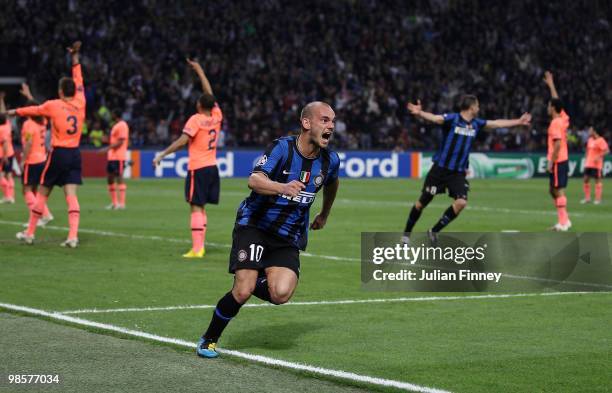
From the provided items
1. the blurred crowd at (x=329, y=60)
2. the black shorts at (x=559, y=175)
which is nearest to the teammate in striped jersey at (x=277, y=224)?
the black shorts at (x=559, y=175)

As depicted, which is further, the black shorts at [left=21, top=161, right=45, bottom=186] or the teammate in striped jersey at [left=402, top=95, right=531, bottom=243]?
the black shorts at [left=21, top=161, right=45, bottom=186]

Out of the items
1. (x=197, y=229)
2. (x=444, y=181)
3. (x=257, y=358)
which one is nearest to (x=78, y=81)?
(x=197, y=229)

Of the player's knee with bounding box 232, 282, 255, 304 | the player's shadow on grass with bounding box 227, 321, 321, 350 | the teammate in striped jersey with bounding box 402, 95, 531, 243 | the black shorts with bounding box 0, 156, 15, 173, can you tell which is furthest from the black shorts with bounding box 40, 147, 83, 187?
the black shorts with bounding box 0, 156, 15, 173

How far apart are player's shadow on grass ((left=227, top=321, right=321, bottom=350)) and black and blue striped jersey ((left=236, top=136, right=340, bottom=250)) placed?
2.68 ft

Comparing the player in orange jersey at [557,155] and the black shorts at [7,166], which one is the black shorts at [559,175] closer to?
the player in orange jersey at [557,155]

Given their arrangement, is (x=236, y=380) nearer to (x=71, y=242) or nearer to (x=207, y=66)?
(x=71, y=242)

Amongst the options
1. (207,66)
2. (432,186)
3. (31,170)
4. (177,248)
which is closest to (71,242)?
(177,248)

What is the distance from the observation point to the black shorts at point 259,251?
26.1 ft

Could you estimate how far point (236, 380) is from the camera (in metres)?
7.02

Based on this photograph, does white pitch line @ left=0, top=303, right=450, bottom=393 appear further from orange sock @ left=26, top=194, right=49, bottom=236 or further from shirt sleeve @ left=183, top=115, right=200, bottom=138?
orange sock @ left=26, top=194, right=49, bottom=236

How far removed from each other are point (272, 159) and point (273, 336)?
1640 millimetres

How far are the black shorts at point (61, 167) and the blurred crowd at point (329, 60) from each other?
79.5 feet

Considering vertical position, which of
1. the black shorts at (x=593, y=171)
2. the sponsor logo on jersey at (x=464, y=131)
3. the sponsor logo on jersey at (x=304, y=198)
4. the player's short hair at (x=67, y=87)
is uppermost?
the player's short hair at (x=67, y=87)

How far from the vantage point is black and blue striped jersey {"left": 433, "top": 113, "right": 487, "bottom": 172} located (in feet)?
54.2
